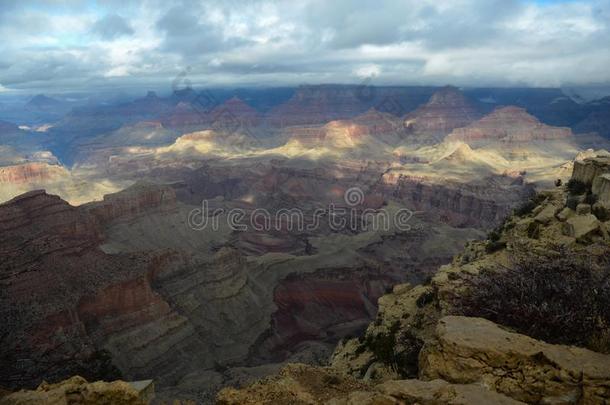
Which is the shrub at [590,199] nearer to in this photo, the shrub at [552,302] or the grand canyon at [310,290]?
the grand canyon at [310,290]

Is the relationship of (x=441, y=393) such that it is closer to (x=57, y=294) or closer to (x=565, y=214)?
(x=565, y=214)

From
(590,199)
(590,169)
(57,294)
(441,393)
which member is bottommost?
(57,294)

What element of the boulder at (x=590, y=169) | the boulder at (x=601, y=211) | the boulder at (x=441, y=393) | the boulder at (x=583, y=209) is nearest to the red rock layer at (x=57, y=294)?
the boulder at (x=441, y=393)

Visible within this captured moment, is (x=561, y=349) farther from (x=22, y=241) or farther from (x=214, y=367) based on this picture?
(x=22, y=241)

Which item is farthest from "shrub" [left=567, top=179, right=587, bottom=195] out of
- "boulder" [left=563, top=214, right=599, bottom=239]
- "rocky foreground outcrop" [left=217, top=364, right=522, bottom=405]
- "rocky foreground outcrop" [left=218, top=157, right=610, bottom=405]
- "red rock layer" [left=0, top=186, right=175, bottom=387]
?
"red rock layer" [left=0, top=186, right=175, bottom=387]

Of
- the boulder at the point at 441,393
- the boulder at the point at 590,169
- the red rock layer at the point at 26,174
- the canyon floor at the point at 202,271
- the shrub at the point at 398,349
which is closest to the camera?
the boulder at the point at 441,393

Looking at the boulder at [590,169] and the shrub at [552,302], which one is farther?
the boulder at [590,169]

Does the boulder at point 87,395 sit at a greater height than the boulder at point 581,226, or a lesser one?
lesser

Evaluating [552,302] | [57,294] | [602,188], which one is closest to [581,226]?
[602,188]
